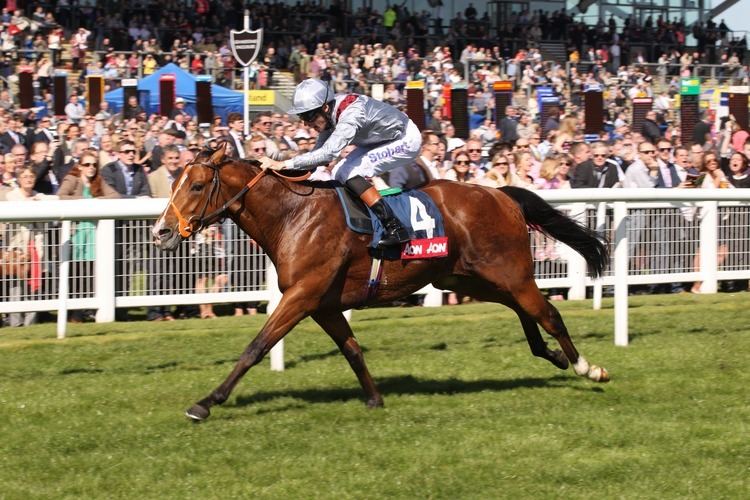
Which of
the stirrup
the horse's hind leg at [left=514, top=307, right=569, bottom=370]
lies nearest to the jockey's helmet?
the stirrup

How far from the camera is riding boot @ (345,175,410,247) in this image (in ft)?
21.7

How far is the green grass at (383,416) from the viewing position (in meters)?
5.07

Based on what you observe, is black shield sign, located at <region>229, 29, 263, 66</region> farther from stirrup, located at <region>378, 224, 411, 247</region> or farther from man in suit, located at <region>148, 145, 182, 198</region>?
stirrup, located at <region>378, 224, 411, 247</region>

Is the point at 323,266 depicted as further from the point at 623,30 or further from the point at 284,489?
the point at 623,30

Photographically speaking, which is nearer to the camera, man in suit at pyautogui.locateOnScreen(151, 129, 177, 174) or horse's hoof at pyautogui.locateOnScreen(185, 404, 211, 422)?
horse's hoof at pyautogui.locateOnScreen(185, 404, 211, 422)

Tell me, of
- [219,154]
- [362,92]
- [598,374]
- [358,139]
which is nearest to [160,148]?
[358,139]

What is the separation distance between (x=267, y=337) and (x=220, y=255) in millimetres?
3281

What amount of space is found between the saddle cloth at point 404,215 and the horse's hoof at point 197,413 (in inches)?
52.7

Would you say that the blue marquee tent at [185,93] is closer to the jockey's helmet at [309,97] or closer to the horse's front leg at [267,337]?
the jockey's helmet at [309,97]

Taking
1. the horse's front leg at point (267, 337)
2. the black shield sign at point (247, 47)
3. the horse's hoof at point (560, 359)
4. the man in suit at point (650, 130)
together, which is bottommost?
the horse's hoof at point (560, 359)

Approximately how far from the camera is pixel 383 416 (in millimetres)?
6348

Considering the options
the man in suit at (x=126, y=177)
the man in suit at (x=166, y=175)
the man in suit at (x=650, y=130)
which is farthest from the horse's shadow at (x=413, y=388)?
the man in suit at (x=650, y=130)

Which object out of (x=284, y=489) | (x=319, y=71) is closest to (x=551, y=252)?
(x=284, y=489)

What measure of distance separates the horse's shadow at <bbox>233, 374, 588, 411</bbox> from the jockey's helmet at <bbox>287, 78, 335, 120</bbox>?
1.67 meters
